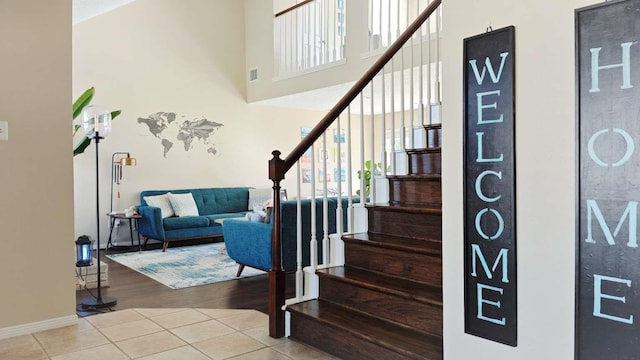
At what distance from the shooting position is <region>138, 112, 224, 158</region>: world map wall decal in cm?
762

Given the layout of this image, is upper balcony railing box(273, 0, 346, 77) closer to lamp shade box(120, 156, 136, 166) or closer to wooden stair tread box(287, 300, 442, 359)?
lamp shade box(120, 156, 136, 166)

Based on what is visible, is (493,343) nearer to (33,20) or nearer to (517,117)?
(517,117)

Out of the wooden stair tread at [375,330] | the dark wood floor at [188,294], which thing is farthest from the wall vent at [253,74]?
the wooden stair tread at [375,330]

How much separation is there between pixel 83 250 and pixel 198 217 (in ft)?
9.37

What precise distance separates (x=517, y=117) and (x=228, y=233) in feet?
12.2

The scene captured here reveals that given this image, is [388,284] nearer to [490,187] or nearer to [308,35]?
[490,187]

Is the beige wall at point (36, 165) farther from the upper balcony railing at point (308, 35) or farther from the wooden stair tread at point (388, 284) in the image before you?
the upper balcony railing at point (308, 35)

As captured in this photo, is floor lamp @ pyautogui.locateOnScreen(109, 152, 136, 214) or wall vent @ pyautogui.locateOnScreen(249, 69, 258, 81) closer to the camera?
floor lamp @ pyautogui.locateOnScreen(109, 152, 136, 214)

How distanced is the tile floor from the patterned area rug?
3.50 feet

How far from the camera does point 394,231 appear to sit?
311cm

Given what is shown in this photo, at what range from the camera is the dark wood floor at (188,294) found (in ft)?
12.6

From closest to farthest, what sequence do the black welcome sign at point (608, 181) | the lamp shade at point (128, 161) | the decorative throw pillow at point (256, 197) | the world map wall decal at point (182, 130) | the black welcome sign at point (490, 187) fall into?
the black welcome sign at point (608, 181), the black welcome sign at point (490, 187), the lamp shade at point (128, 161), the world map wall decal at point (182, 130), the decorative throw pillow at point (256, 197)

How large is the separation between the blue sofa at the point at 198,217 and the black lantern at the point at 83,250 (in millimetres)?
2303

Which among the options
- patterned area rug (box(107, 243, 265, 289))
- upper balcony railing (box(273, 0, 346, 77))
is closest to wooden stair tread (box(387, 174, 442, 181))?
patterned area rug (box(107, 243, 265, 289))
